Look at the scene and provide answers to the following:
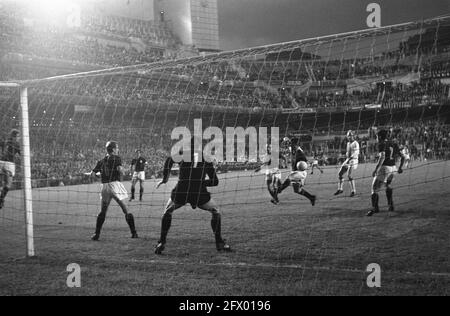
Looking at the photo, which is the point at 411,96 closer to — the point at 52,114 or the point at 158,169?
the point at 158,169

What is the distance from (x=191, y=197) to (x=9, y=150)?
702cm

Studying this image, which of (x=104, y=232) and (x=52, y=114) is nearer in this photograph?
(x=104, y=232)

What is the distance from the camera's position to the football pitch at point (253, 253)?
5.12 meters

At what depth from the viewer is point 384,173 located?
9477 mm

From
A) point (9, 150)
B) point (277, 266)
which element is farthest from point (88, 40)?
point (277, 266)

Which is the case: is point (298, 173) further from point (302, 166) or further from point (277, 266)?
point (277, 266)

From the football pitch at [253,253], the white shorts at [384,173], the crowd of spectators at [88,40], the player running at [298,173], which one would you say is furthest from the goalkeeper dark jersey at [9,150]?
the crowd of spectators at [88,40]

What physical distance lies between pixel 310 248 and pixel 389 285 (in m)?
2.02

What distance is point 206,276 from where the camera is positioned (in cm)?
557

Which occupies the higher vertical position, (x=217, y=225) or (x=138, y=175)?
(x=138, y=175)

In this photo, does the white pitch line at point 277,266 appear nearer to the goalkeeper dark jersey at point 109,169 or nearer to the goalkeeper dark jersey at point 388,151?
the goalkeeper dark jersey at point 109,169

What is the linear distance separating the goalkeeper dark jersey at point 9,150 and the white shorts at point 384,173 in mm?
9073

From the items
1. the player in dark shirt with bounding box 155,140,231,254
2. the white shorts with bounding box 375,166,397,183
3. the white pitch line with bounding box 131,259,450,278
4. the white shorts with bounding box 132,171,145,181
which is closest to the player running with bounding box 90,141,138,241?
the player in dark shirt with bounding box 155,140,231,254

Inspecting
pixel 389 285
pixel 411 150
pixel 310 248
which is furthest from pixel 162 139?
pixel 389 285
